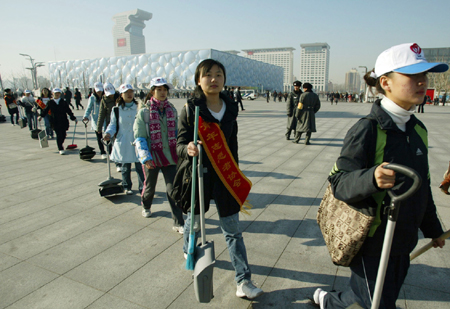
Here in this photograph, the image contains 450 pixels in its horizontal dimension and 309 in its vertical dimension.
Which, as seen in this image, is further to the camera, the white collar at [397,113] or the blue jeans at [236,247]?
the blue jeans at [236,247]

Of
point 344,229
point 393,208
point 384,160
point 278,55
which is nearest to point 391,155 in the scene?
point 384,160

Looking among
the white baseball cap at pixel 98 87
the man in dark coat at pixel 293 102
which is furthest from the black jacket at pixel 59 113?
the man in dark coat at pixel 293 102

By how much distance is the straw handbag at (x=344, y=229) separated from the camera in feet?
4.84

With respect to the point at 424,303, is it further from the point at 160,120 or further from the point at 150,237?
the point at 160,120

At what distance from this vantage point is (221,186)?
2.37 meters

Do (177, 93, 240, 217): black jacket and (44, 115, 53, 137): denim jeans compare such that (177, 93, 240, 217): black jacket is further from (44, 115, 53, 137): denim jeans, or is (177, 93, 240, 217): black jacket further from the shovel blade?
(44, 115, 53, 137): denim jeans

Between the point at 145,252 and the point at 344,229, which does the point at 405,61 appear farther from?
the point at 145,252

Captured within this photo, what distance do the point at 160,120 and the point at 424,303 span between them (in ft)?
9.79

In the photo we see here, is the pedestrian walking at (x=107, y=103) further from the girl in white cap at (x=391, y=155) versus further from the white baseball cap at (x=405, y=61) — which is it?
the white baseball cap at (x=405, y=61)

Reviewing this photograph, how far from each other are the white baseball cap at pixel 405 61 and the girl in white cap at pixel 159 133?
8.05 ft

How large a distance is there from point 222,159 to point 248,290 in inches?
40.8

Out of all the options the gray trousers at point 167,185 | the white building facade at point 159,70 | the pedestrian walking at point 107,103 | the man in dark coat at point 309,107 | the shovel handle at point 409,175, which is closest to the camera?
the shovel handle at point 409,175

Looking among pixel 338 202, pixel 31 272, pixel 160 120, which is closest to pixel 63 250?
pixel 31 272

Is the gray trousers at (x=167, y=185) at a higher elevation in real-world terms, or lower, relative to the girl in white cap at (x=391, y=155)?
lower
